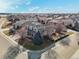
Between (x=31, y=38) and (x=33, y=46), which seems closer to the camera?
(x=33, y=46)

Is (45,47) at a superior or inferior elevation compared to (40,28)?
inferior

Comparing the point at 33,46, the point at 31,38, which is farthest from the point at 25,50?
the point at 31,38

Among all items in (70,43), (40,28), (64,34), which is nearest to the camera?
(70,43)

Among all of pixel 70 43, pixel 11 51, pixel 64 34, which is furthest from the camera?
pixel 64 34

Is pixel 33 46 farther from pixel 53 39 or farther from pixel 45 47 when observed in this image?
pixel 53 39

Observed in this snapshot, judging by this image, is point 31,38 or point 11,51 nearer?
point 11,51

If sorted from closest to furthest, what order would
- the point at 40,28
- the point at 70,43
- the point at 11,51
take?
the point at 11,51
the point at 70,43
the point at 40,28

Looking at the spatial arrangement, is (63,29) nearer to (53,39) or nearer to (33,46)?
(53,39)

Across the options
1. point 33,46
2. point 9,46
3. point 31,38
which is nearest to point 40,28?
point 31,38
